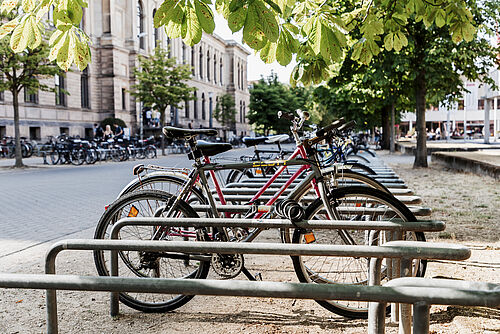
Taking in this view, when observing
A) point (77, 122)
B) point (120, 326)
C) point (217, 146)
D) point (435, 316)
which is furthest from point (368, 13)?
point (77, 122)

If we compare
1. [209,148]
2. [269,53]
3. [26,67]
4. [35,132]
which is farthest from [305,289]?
[35,132]

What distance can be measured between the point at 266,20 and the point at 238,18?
0.49ft

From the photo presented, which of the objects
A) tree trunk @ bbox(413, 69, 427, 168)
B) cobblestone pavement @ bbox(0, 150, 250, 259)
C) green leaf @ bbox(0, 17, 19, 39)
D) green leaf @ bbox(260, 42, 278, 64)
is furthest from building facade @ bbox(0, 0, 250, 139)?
green leaf @ bbox(0, 17, 19, 39)

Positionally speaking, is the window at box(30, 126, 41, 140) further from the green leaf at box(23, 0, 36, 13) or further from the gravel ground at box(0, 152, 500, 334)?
the green leaf at box(23, 0, 36, 13)

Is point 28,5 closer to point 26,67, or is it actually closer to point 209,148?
point 209,148

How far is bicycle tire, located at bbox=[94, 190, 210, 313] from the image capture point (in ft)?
11.8

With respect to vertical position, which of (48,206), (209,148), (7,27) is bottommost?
(48,206)

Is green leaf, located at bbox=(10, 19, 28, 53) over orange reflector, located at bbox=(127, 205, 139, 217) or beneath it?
over

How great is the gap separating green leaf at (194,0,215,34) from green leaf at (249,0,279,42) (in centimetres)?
31

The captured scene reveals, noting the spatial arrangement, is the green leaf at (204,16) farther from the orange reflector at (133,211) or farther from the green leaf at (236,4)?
the orange reflector at (133,211)

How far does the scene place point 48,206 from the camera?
9.59 m

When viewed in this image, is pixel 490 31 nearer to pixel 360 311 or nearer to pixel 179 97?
pixel 360 311

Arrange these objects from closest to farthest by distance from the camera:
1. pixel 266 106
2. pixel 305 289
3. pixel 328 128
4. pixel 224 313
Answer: pixel 305 289
pixel 224 313
pixel 328 128
pixel 266 106

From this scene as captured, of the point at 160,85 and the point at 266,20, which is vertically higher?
the point at 160,85
